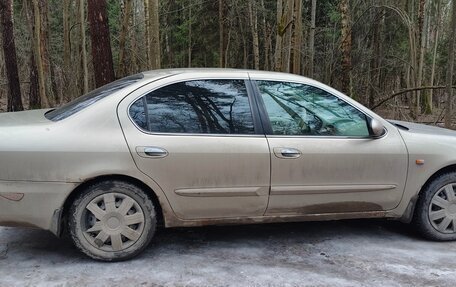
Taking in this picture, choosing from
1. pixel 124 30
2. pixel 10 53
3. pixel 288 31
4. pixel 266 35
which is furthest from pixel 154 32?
pixel 266 35

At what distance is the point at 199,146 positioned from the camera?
153 inches

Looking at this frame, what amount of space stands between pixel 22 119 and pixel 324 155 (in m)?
2.71

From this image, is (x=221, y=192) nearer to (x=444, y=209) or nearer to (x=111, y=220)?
(x=111, y=220)

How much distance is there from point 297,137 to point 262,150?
37 cm

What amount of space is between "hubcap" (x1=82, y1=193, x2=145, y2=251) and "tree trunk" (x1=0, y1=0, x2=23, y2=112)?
1394 centimetres

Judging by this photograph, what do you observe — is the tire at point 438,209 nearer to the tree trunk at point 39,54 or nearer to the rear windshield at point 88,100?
the rear windshield at point 88,100

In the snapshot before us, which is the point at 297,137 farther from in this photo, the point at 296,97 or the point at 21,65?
the point at 21,65

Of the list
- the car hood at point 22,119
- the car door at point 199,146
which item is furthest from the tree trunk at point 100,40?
the car door at point 199,146

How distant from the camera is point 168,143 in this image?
12.6 ft

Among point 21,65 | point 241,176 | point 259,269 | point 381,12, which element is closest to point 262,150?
point 241,176

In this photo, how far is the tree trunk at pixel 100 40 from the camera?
1013cm

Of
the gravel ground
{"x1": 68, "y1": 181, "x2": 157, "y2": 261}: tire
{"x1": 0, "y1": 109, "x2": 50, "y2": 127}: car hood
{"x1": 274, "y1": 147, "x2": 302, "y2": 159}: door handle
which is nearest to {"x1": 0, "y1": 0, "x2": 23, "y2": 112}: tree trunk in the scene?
{"x1": 0, "y1": 109, "x2": 50, "y2": 127}: car hood

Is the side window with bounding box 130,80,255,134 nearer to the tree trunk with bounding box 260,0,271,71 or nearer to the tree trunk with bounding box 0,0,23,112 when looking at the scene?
the tree trunk with bounding box 0,0,23,112

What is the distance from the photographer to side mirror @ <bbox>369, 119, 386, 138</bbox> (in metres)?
4.27
